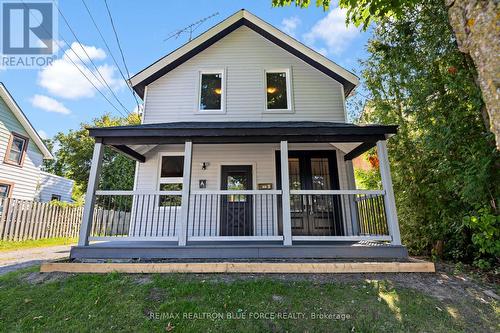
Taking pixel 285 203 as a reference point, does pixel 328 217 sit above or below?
below

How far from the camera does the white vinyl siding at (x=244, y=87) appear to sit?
25.1ft

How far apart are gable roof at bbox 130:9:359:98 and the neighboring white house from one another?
864 cm

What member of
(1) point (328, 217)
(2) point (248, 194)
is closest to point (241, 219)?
(2) point (248, 194)

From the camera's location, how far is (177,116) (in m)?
7.70

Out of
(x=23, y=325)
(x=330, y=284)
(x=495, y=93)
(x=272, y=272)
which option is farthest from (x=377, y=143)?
(x=23, y=325)

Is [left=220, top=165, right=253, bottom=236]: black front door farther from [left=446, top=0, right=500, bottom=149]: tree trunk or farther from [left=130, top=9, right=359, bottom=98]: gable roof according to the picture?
[left=446, top=0, right=500, bottom=149]: tree trunk

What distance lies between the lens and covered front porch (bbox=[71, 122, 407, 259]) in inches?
200

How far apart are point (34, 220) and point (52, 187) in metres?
8.45

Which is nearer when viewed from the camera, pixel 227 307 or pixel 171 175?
pixel 227 307

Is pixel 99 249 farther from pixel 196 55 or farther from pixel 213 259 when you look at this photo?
pixel 196 55

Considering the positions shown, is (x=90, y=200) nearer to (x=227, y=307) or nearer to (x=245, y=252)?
(x=245, y=252)

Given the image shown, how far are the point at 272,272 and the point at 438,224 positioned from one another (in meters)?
4.51

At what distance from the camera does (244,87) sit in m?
7.84

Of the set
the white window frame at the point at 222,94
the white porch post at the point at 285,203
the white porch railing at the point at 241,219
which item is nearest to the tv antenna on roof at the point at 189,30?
the white window frame at the point at 222,94
